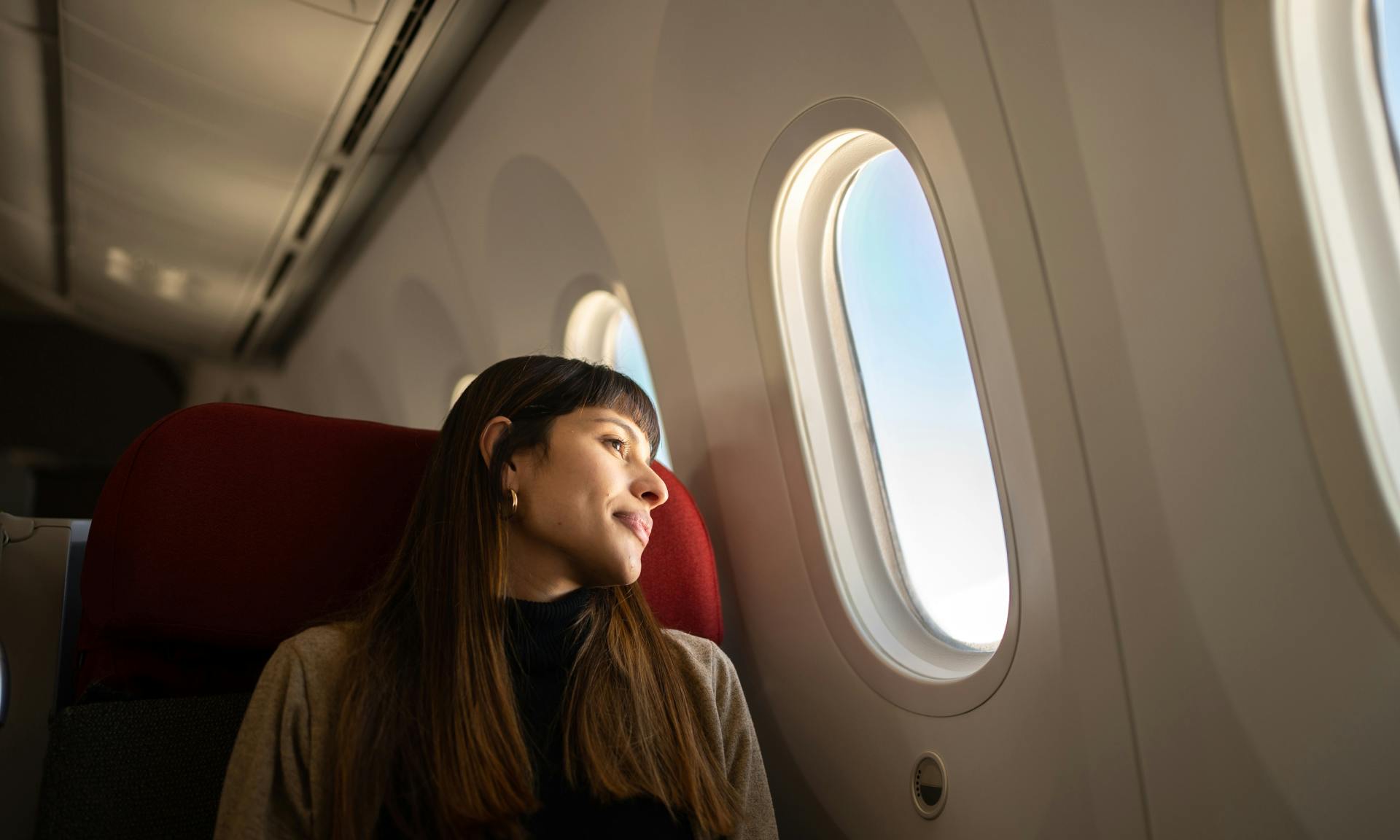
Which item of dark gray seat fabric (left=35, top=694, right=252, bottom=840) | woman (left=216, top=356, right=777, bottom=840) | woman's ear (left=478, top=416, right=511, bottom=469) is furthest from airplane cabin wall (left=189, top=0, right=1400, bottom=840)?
dark gray seat fabric (left=35, top=694, right=252, bottom=840)

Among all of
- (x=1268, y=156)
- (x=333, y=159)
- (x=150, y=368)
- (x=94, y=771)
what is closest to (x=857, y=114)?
(x=1268, y=156)

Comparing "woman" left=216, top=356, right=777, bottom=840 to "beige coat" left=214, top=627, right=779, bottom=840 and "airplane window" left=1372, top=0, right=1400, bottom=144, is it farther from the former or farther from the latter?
"airplane window" left=1372, top=0, right=1400, bottom=144

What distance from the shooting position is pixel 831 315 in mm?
2883

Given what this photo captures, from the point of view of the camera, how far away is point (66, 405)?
32.8ft

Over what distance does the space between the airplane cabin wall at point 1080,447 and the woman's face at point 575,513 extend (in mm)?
794

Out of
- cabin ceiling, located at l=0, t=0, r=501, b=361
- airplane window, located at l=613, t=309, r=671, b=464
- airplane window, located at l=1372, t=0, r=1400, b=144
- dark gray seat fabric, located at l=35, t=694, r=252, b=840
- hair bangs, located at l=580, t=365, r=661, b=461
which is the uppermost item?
cabin ceiling, located at l=0, t=0, r=501, b=361

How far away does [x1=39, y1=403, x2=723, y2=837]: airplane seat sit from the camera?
5.35 ft

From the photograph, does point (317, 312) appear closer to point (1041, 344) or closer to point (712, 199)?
point (712, 199)

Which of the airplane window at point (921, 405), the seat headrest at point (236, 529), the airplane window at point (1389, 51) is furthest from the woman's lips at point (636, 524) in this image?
the airplane window at point (1389, 51)

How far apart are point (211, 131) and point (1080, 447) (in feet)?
14.8

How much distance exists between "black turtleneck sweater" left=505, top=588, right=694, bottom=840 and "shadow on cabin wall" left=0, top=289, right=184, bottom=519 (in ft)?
31.2

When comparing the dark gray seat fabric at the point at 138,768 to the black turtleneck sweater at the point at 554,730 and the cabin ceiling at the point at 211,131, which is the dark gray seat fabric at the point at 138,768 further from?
the cabin ceiling at the point at 211,131

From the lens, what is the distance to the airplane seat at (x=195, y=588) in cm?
163

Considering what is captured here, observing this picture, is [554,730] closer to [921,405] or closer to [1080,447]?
[1080,447]
